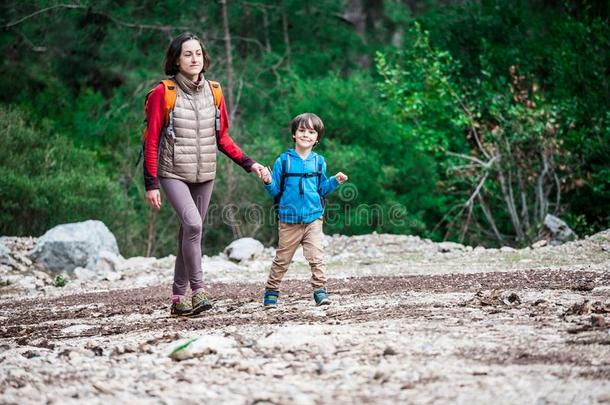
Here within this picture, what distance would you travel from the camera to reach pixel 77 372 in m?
4.73

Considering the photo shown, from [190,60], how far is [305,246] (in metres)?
1.77

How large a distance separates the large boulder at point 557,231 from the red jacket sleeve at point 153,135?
35.0ft

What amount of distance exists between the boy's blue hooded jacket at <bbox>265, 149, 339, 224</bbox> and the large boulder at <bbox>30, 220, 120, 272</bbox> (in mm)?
7736

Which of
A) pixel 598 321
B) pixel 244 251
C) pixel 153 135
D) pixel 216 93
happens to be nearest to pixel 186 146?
pixel 153 135

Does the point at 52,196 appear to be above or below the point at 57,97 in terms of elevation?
below

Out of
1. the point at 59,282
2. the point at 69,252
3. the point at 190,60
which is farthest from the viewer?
the point at 69,252

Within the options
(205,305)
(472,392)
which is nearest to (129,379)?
→ (472,392)

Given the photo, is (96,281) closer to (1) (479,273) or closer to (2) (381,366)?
(1) (479,273)

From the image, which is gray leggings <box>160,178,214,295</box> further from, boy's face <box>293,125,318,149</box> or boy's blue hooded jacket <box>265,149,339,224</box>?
boy's face <box>293,125,318,149</box>

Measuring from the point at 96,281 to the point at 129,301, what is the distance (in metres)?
4.02

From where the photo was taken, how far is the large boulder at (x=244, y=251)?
15109 millimetres

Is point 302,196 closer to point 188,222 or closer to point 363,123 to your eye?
A: point 188,222

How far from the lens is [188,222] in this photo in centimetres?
711

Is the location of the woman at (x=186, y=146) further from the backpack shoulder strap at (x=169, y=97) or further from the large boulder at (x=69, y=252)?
the large boulder at (x=69, y=252)
